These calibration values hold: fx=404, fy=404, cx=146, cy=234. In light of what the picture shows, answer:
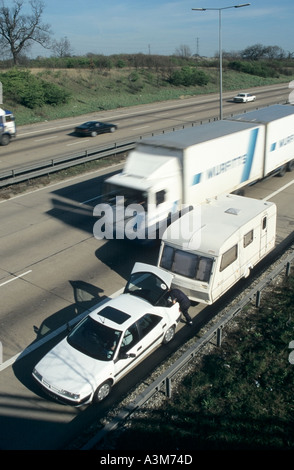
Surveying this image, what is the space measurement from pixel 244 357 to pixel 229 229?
3.65m

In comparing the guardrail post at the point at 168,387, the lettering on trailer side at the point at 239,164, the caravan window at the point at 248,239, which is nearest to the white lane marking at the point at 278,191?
the lettering on trailer side at the point at 239,164

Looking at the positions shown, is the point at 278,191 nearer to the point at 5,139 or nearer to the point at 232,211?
→ the point at 232,211

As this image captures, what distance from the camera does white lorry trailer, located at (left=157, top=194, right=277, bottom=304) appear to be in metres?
10.5

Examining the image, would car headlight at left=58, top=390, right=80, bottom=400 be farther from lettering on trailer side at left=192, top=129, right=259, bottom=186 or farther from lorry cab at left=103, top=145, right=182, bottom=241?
lettering on trailer side at left=192, top=129, right=259, bottom=186

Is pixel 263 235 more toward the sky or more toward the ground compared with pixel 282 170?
more toward the sky

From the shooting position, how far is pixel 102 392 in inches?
325

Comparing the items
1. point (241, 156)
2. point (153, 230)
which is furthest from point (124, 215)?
point (241, 156)

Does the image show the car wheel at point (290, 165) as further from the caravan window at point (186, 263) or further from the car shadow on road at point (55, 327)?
the car shadow on road at point (55, 327)

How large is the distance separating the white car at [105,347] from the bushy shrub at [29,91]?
1479 inches

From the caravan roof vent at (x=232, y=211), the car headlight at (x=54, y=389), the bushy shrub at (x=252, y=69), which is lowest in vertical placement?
the car headlight at (x=54, y=389)

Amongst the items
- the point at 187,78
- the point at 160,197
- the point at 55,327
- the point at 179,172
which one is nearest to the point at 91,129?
the point at 179,172

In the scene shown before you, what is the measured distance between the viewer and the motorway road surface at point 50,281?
7.95 metres

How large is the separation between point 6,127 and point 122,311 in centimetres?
2508
